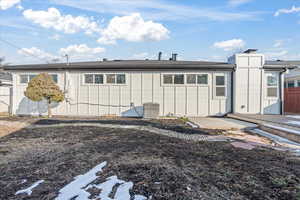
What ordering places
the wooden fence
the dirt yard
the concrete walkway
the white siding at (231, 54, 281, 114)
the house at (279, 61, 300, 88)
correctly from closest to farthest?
the dirt yard
the concrete walkway
the white siding at (231, 54, 281, 114)
the wooden fence
the house at (279, 61, 300, 88)

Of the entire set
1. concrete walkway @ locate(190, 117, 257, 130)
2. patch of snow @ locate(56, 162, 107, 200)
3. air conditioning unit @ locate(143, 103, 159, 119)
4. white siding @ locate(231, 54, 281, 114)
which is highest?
white siding @ locate(231, 54, 281, 114)

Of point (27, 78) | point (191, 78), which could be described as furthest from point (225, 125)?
point (27, 78)

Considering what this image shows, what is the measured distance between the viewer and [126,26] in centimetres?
1647

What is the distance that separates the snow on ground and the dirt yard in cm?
8

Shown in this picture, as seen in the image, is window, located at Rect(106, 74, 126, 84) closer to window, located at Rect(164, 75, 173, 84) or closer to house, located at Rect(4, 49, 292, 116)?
house, located at Rect(4, 49, 292, 116)

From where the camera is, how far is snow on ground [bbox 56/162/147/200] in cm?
200

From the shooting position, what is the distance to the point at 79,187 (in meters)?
2.23

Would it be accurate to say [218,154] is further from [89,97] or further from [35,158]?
[89,97]

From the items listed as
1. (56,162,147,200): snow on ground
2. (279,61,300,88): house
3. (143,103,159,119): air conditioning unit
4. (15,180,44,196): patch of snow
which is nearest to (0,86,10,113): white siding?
(143,103,159,119): air conditioning unit

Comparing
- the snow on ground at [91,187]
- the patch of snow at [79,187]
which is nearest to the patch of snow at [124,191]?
the snow on ground at [91,187]

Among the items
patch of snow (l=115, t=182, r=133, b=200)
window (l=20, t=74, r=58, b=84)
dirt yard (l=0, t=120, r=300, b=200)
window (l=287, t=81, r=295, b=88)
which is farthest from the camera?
window (l=287, t=81, r=295, b=88)

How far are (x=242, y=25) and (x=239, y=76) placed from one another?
659 centimetres

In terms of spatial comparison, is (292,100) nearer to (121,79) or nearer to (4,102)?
(121,79)

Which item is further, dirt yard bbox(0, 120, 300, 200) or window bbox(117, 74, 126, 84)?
window bbox(117, 74, 126, 84)
